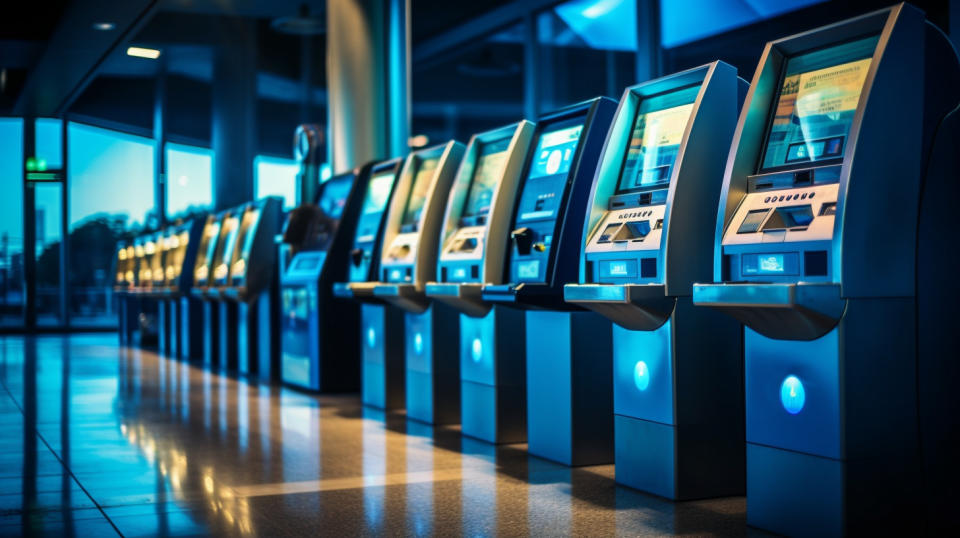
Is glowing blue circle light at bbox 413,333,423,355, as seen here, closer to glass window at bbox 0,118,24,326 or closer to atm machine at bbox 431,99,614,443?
atm machine at bbox 431,99,614,443

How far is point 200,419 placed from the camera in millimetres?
6027

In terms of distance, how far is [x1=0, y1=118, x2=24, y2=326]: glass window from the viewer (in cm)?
1784

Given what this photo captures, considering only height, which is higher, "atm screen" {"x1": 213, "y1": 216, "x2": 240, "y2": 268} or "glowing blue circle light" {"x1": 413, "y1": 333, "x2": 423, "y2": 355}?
"atm screen" {"x1": 213, "y1": 216, "x2": 240, "y2": 268}

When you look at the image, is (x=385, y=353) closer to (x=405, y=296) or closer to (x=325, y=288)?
(x=405, y=296)

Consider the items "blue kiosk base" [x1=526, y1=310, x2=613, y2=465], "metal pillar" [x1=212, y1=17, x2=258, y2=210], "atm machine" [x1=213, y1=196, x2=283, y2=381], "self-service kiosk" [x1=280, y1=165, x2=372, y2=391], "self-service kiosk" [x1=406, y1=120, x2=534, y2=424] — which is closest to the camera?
"blue kiosk base" [x1=526, y1=310, x2=613, y2=465]

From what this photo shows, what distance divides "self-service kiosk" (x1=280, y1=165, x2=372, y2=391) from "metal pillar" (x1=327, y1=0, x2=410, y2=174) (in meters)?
0.71

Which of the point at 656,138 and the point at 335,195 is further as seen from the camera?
the point at 335,195

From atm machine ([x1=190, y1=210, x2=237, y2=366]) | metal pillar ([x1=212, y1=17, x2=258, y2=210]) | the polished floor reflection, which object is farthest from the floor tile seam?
metal pillar ([x1=212, y1=17, x2=258, y2=210])

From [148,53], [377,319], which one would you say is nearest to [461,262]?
[377,319]

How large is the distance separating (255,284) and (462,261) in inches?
163

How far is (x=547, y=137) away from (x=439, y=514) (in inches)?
78.5

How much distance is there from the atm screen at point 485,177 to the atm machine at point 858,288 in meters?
2.08

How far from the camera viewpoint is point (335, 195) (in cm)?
753

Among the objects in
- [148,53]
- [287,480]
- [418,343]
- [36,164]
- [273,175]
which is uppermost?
[148,53]
